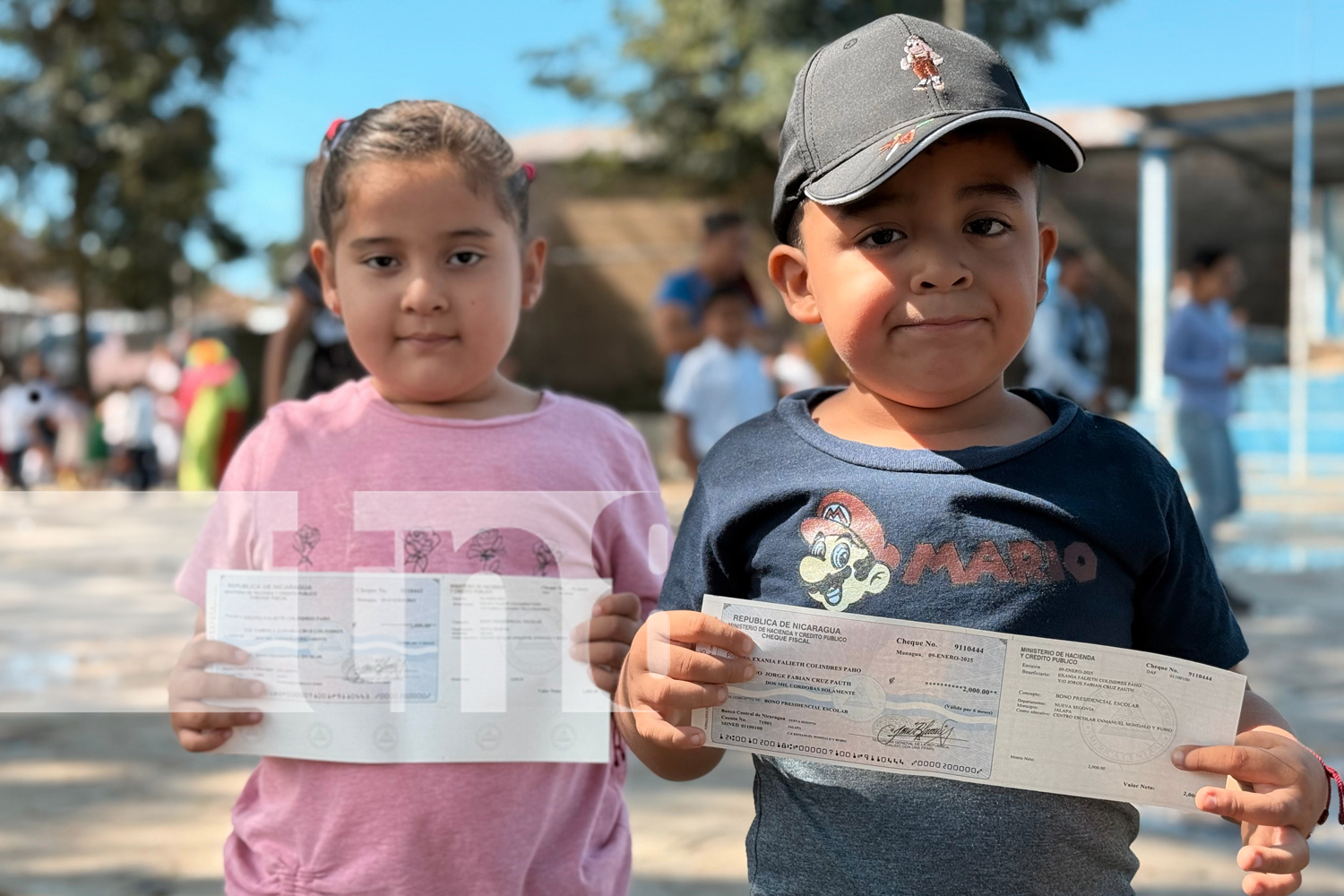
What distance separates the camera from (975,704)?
1.13m

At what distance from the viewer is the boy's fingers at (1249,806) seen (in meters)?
1.10

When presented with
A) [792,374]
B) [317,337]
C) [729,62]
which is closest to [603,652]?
[317,337]

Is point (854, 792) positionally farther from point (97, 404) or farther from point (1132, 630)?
point (97, 404)

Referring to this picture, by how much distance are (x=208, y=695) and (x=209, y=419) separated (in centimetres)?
795

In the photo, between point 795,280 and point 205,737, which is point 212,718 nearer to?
point 205,737

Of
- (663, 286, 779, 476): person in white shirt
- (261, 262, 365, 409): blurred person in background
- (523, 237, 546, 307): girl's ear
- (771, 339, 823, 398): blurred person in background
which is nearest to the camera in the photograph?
(523, 237, 546, 307): girl's ear

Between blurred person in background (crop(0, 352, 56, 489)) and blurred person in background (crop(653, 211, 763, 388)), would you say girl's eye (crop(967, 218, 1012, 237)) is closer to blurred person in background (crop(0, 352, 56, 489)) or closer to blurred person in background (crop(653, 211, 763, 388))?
blurred person in background (crop(653, 211, 763, 388))

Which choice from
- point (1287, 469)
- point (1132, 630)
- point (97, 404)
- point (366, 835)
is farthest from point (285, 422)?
point (97, 404)

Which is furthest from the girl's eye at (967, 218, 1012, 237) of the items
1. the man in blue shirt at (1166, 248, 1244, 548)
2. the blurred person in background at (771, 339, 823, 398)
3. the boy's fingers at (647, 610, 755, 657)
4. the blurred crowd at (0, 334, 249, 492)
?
the blurred crowd at (0, 334, 249, 492)

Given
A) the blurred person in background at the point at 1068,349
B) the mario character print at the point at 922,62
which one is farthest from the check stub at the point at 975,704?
the blurred person in background at the point at 1068,349

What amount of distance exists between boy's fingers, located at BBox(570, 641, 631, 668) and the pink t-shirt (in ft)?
0.33

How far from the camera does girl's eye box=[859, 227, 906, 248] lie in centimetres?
121

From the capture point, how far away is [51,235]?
17.8 m

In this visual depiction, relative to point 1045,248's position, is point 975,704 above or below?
below
